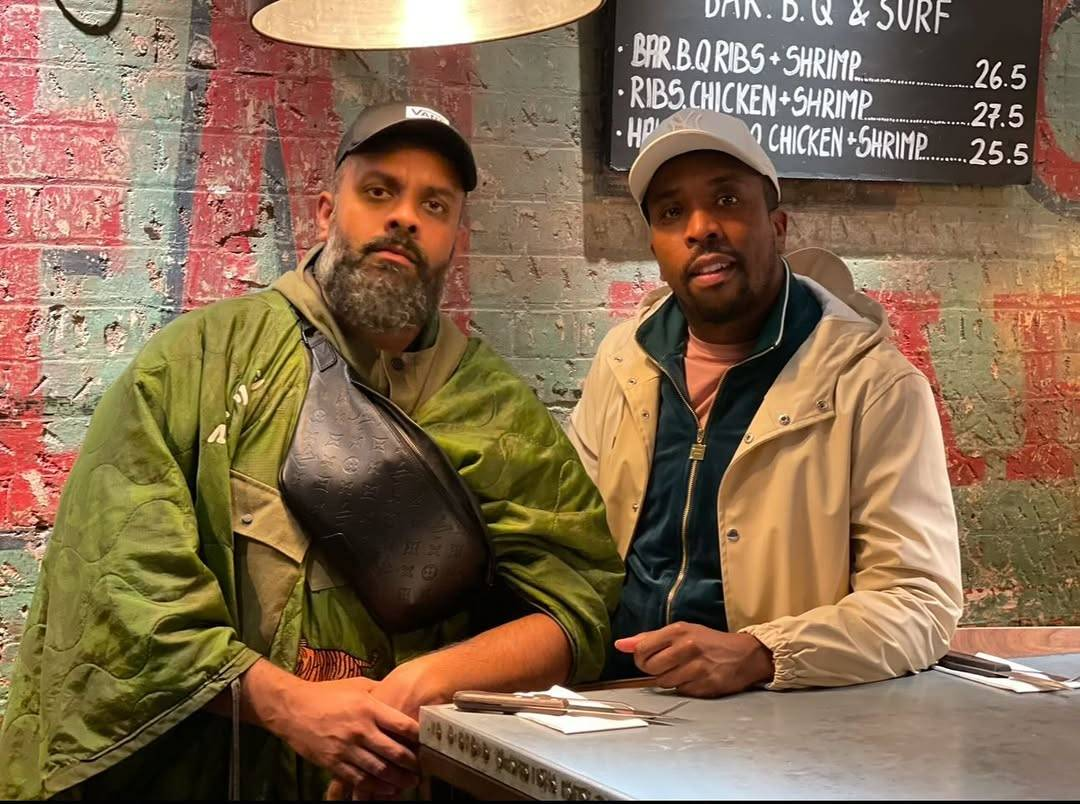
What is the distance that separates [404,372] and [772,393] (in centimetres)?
68

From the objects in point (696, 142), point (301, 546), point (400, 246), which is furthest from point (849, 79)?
point (301, 546)

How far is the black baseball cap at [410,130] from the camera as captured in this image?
2338 millimetres

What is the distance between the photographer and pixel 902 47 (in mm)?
3170

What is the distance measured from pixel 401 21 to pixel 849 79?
131 centimetres

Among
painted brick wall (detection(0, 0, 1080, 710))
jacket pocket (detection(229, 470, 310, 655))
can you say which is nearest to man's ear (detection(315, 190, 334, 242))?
painted brick wall (detection(0, 0, 1080, 710))

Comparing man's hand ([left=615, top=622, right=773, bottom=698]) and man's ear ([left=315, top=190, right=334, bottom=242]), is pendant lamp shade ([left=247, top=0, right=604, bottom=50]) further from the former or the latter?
man's hand ([left=615, top=622, right=773, bottom=698])

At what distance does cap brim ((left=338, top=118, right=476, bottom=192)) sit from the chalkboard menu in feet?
2.01

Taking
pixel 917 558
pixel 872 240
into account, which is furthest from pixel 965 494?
pixel 917 558

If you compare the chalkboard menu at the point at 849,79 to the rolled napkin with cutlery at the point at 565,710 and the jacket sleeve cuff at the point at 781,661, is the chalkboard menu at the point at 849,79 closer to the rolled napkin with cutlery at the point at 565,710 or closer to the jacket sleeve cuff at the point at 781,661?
the jacket sleeve cuff at the point at 781,661

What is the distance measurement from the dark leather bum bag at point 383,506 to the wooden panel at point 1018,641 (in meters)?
1.14

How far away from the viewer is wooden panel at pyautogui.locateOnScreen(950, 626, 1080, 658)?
2719mm

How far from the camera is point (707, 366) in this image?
2588 millimetres

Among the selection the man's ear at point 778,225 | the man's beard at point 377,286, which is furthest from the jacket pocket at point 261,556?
the man's ear at point 778,225

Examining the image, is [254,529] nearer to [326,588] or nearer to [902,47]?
[326,588]
